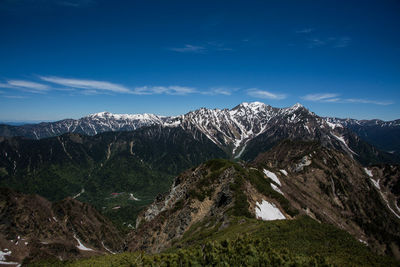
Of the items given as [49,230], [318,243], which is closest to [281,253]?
[318,243]

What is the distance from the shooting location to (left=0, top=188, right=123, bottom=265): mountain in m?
112

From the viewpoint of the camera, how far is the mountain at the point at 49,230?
4393 inches

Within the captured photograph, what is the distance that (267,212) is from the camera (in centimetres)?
6350

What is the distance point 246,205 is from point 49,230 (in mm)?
128568

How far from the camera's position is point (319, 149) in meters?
169

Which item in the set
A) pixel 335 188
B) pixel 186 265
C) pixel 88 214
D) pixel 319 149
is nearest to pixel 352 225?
pixel 335 188

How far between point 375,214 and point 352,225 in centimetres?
4037

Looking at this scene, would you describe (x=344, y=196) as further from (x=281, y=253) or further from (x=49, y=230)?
(x=49, y=230)

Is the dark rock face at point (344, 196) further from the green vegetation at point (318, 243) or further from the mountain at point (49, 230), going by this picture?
the mountain at point (49, 230)

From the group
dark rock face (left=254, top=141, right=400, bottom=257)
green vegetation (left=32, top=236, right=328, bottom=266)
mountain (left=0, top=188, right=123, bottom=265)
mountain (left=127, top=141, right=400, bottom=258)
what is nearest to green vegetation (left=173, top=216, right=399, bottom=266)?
green vegetation (left=32, top=236, right=328, bottom=266)

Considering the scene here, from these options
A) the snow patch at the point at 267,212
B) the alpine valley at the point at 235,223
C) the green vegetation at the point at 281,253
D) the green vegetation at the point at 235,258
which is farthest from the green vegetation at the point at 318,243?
the snow patch at the point at 267,212

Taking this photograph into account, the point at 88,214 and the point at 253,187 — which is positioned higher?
the point at 253,187

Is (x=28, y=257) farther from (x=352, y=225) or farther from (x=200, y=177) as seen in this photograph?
(x=352, y=225)

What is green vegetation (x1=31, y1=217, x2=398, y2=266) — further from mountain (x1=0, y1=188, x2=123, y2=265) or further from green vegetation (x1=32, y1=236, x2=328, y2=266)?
mountain (x1=0, y1=188, x2=123, y2=265)
